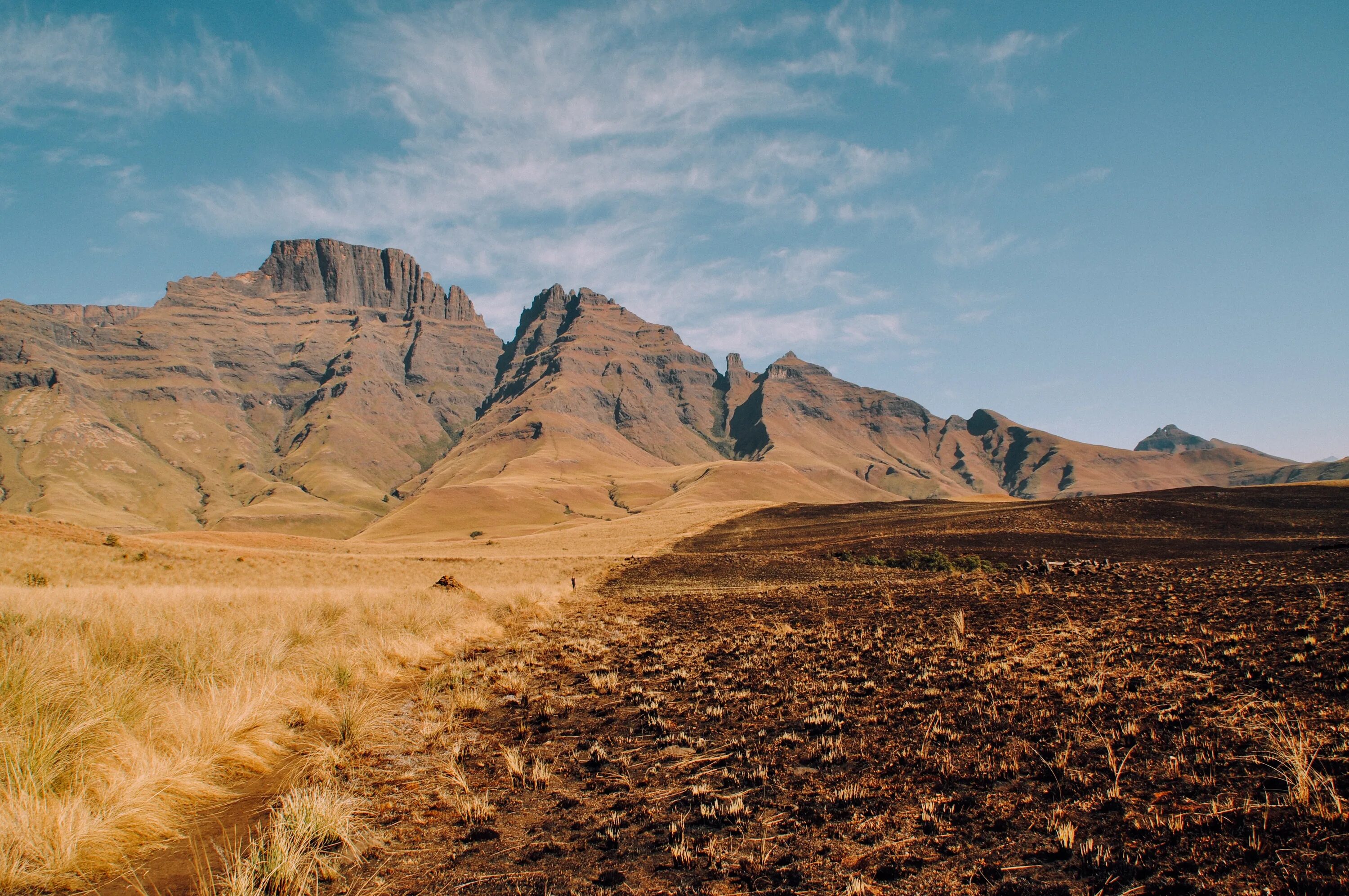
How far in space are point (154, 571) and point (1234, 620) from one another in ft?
107

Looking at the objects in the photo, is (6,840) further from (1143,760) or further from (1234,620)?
(1234,620)

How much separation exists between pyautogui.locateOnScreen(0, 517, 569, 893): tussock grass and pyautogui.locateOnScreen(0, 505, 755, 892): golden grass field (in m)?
0.02

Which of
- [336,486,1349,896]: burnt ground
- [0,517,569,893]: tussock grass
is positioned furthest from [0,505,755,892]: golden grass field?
[336,486,1349,896]: burnt ground

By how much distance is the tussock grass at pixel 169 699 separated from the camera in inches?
172

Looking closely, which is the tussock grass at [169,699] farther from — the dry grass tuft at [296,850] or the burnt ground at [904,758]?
the burnt ground at [904,758]

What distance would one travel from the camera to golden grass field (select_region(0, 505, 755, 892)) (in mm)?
4488

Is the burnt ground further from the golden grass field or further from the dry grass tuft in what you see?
the golden grass field

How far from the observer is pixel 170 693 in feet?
23.6

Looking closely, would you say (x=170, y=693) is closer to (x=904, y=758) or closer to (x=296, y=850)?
(x=296, y=850)

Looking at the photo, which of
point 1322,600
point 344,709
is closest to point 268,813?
point 344,709

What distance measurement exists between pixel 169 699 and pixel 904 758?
8.38 m

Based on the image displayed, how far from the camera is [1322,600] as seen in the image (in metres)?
12.0

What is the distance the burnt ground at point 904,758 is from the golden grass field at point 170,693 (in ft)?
3.37

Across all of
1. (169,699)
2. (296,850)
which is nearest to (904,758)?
(296,850)
